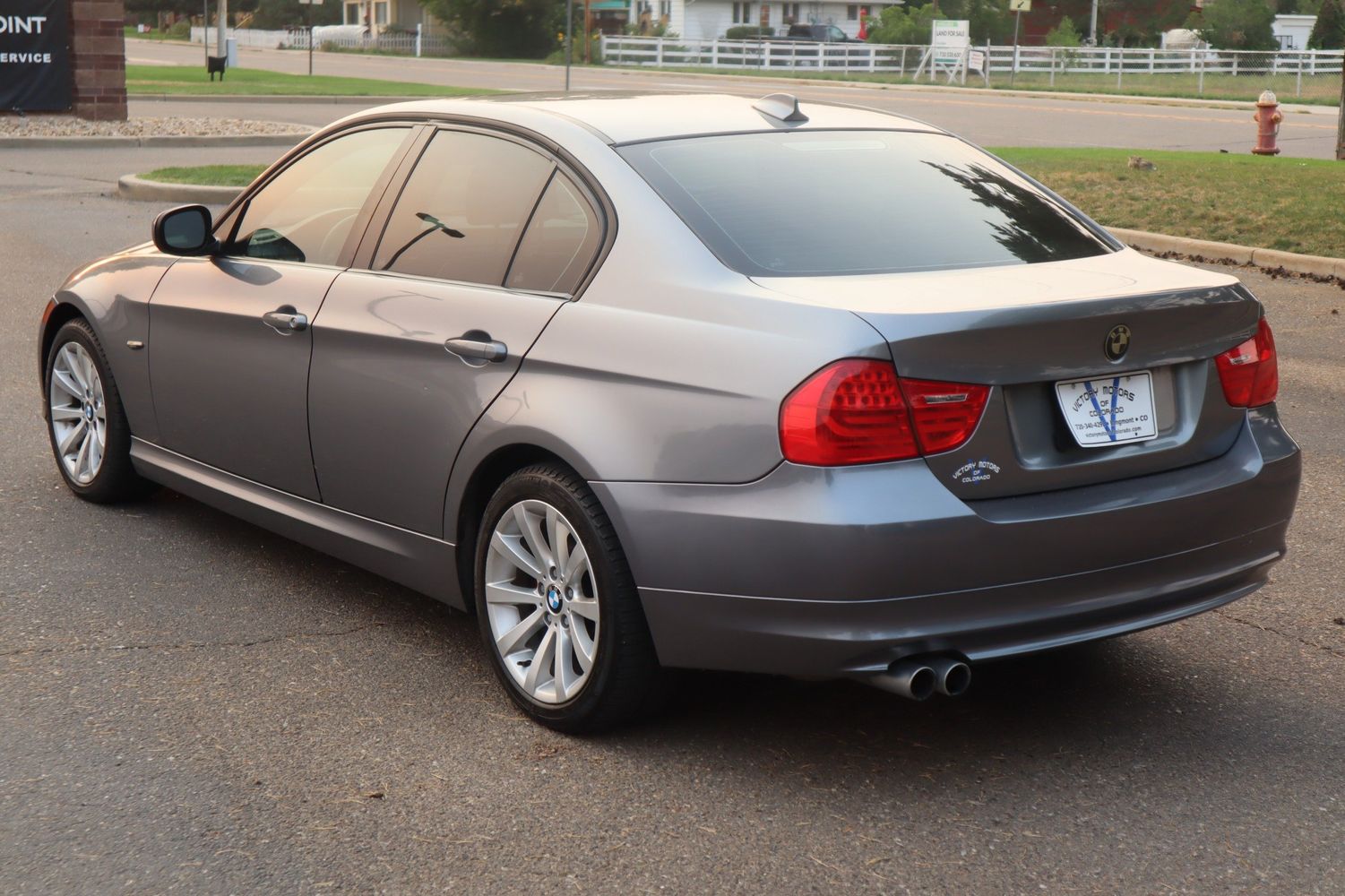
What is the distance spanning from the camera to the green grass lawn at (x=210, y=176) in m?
17.1

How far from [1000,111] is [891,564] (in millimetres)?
31460

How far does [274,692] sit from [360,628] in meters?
0.59

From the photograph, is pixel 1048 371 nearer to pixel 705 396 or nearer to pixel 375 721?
pixel 705 396

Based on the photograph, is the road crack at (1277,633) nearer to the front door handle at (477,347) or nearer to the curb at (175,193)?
the front door handle at (477,347)

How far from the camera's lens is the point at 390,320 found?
4.57 metres

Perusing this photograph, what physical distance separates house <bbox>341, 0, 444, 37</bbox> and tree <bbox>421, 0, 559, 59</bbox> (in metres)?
9.93

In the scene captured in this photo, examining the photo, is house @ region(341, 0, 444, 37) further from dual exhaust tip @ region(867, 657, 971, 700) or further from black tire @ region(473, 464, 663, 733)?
dual exhaust tip @ region(867, 657, 971, 700)

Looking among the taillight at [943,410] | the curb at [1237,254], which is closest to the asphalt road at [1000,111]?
the curb at [1237,254]

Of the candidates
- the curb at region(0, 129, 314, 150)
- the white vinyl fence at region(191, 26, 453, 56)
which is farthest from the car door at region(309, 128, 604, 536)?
the white vinyl fence at region(191, 26, 453, 56)

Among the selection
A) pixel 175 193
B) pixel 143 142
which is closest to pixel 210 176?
pixel 175 193

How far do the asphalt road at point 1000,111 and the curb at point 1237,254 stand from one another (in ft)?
12.0

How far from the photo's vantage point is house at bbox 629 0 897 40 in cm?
8019

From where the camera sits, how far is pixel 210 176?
58.2 feet

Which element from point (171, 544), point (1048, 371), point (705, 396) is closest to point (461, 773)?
point (705, 396)
